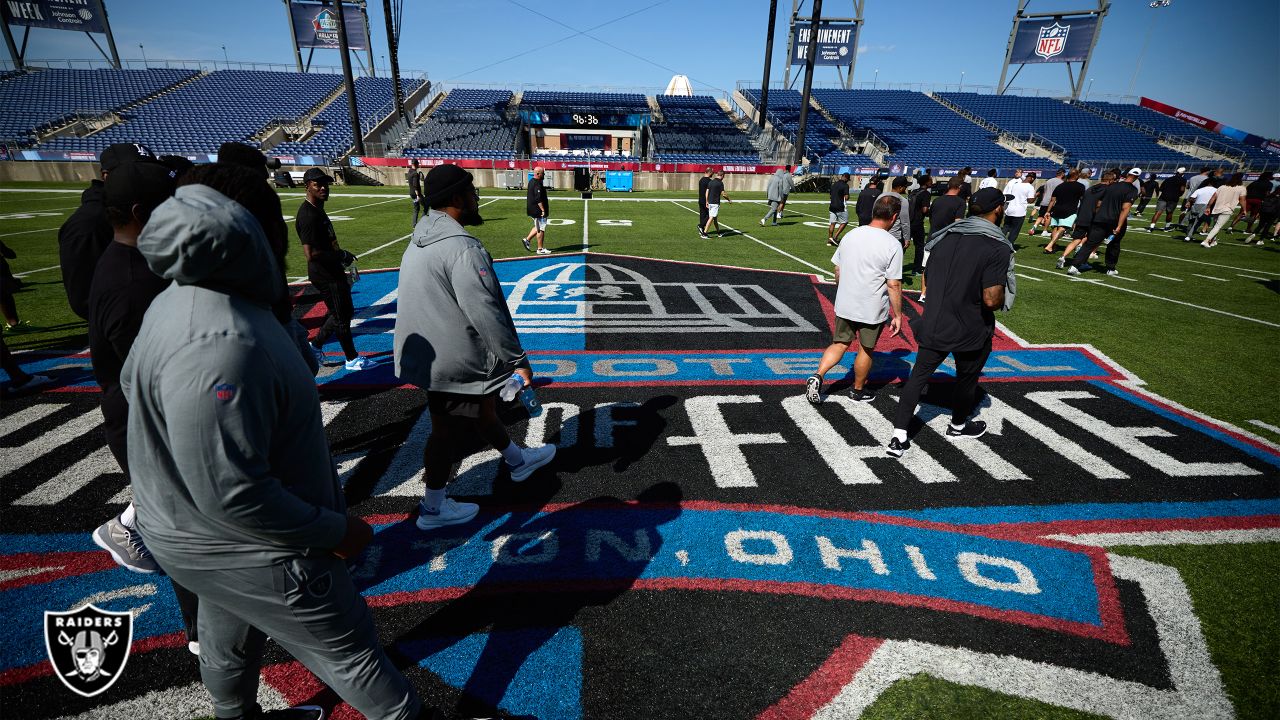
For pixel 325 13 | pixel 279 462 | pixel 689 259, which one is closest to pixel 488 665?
pixel 279 462

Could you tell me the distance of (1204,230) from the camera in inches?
770

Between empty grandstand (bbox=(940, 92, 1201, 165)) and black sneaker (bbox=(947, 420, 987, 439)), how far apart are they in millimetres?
48088

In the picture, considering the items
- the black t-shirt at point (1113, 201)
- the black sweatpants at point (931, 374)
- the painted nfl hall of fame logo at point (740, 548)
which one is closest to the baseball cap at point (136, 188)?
the painted nfl hall of fame logo at point (740, 548)

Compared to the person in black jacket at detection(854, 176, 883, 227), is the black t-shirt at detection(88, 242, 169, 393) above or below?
below

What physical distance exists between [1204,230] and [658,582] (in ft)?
89.2

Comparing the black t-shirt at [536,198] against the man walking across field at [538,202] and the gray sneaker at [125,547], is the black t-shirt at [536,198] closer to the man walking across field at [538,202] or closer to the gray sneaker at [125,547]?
the man walking across field at [538,202]

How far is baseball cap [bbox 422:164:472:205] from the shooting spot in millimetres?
3113

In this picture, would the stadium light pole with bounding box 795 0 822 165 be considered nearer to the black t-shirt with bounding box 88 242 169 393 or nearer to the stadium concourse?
the stadium concourse

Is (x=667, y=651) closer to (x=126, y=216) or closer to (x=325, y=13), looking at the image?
(x=126, y=216)

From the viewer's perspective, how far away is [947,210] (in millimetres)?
8547

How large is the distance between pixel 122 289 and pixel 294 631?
210cm

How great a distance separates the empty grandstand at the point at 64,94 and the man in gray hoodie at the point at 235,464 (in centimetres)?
5126

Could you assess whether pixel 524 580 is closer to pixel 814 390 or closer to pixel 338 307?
pixel 814 390

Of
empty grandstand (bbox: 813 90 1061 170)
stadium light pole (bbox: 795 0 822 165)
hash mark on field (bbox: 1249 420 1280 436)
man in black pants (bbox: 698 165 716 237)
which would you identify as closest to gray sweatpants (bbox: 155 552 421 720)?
hash mark on field (bbox: 1249 420 1280 436)
